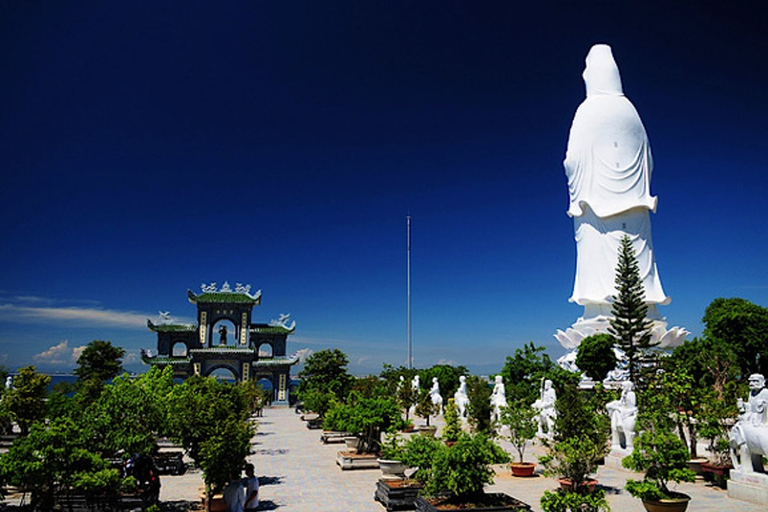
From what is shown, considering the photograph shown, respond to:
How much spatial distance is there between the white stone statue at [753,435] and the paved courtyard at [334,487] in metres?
0.74

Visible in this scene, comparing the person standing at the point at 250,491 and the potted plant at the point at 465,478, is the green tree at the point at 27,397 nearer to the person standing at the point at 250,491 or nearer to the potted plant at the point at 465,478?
the person standing at the point at 250,491

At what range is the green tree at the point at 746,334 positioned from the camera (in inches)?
1247

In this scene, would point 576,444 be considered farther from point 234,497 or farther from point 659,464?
point 234,497

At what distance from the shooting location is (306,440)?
22594 mm

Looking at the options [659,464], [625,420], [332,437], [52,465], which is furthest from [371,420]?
[52,465]

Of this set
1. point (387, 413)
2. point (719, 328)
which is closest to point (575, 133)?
point (719, 328)

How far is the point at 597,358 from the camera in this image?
31.8 meters

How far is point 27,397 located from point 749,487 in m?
20.5

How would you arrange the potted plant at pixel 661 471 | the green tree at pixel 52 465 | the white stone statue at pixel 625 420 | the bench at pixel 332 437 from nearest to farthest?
1. the green tree at pixel 52 465
2. the potted plant at pixel 661 471
3. the white stone statue at pixel 625 420
4. the bench at pixel 332 437

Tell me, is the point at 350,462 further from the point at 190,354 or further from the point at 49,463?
the point at 190,354

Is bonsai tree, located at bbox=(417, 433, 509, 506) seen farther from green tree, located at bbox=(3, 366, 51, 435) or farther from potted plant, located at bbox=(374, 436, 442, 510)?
green tree, located at bbox=(3, 366, 51, 435)

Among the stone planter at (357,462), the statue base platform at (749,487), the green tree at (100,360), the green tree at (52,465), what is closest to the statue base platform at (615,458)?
the statue base platform at (749,487)

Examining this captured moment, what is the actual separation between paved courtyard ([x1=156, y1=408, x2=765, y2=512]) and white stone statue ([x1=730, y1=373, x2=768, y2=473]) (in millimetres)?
742

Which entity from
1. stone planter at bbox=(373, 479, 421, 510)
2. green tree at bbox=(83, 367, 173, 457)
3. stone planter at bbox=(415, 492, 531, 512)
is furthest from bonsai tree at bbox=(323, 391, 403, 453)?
green tree at bbox=(83, 367, 173, 457)
